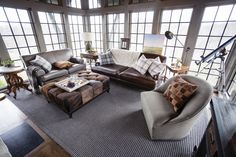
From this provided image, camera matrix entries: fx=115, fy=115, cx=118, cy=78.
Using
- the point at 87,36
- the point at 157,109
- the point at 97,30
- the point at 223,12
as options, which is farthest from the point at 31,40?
the point at 223,12

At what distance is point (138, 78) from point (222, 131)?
214cm

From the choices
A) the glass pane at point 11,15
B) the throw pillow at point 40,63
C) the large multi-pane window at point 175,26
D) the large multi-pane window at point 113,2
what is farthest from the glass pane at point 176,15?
the glass pane at point 11,15

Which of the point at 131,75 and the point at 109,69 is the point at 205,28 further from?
the point at 109,69

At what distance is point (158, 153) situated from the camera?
1509mm

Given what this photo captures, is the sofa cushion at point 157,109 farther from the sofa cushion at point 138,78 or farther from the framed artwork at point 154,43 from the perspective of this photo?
the framed artwork at point 154,43

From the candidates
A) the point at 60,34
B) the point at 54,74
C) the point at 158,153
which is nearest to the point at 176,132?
the point at 158,153

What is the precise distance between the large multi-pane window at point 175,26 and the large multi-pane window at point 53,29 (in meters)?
3.61

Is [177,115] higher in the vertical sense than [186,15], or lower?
lower

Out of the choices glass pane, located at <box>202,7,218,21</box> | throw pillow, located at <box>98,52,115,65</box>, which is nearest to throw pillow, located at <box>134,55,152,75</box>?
throw pillow, located at <box>98,52,115,65</box>

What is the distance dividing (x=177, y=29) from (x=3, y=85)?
16.8 feet

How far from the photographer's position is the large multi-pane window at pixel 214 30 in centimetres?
269

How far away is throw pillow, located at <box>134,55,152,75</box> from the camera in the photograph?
301 cm

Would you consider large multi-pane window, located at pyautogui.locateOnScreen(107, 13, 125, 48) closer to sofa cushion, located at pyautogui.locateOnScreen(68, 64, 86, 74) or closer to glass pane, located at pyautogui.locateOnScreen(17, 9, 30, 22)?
sofa cushion, located at pyautogui.locateOnScreen(68, 64, 86, 74)

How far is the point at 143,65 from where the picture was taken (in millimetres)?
3096
